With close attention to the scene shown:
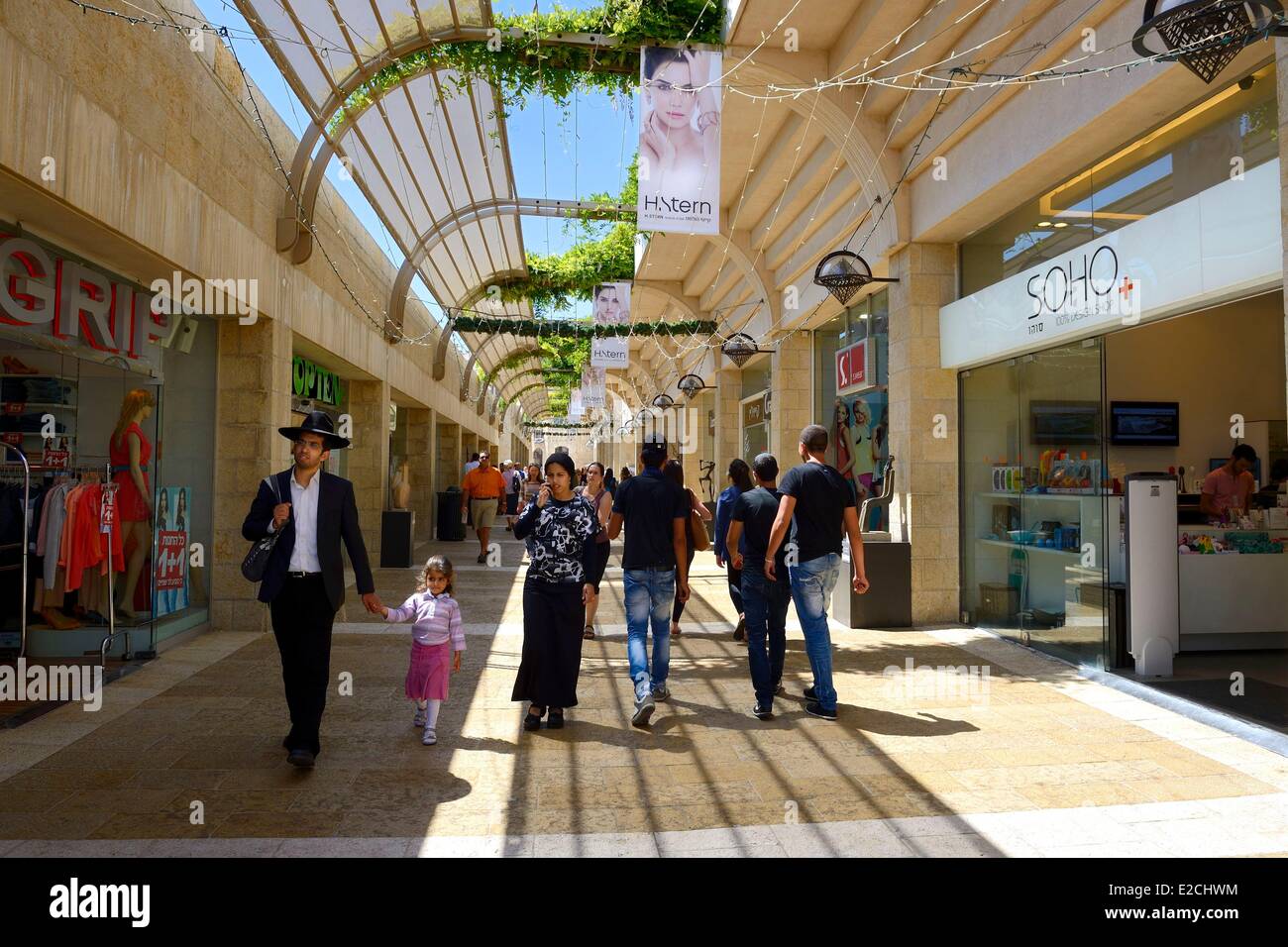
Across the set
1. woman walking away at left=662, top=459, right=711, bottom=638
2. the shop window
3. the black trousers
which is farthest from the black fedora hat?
the shop window

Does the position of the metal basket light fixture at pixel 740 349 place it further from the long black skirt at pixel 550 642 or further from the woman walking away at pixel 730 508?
the long black skirt at pixel 550 642

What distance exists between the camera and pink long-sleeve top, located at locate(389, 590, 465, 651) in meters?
4.78

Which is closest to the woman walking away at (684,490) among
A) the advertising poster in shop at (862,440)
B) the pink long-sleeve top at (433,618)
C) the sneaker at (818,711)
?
the sneaker at (818,711)

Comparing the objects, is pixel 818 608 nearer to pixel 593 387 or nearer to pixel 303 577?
pixel 303 577

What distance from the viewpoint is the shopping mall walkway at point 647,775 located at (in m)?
3.46

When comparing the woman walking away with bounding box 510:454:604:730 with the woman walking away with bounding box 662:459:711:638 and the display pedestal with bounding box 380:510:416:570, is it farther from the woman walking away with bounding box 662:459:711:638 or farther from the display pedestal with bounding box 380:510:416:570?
the display pedestal with bounding box 380:510:416:570

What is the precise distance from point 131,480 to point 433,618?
3.47m

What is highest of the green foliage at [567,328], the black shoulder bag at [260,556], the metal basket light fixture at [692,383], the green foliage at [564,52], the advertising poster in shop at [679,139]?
the green foliage at [564,52]

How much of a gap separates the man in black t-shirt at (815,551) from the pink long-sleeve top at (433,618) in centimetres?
196

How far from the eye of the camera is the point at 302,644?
433 cm

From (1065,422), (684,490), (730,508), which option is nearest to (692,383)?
(730,508)

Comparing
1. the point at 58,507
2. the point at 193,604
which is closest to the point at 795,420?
the point at 193,604

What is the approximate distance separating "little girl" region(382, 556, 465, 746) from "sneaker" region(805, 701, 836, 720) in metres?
2.28

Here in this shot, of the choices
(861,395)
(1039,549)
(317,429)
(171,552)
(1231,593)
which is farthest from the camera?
(861,395)
